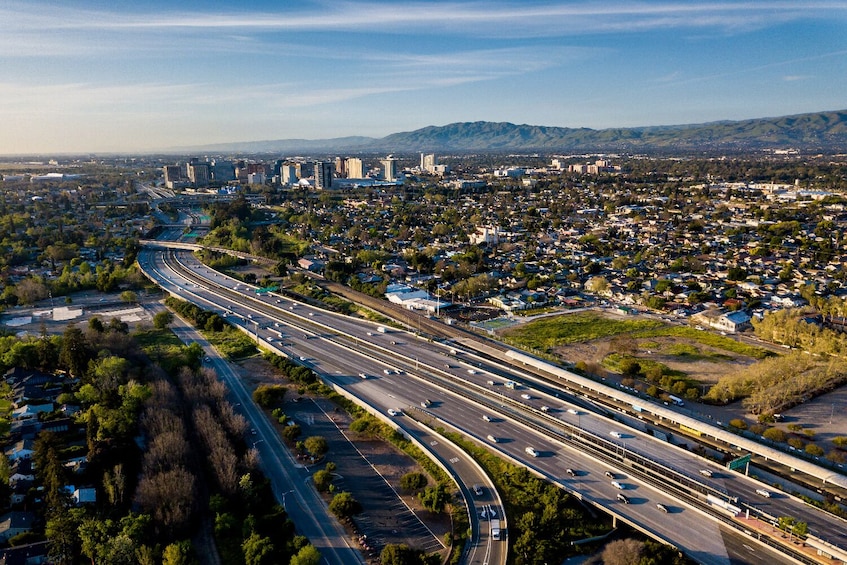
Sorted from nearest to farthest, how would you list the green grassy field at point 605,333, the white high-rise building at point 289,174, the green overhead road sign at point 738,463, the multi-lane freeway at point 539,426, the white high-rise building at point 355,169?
the multi-lane freeway at point 539,426 < the green overhead road sign at point 738,463 < the green grassy field at point 605,333 < the white high-rise building at point 289,174 < the white high-rise building at point 355,169

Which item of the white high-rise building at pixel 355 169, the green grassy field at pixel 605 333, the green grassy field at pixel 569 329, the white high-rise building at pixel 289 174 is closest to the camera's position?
the green grassy field at pixel 605 333

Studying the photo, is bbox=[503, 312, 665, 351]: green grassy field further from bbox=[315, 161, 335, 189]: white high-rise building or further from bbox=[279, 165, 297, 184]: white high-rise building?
bbox=[279, 165, 297, 184]: white high-rise building

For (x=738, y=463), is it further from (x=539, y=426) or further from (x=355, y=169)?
(x=355, y=169)

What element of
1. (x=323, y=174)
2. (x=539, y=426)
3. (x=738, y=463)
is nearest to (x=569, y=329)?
(x=539, y=426)

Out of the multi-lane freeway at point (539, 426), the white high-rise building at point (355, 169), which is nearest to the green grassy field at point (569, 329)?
the multi-lane freeway at point (539, 426)

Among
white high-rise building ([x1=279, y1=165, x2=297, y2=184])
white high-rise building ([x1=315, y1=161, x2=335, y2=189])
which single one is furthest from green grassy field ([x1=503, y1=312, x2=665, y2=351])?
white high-rise building ([x1=279, y1=165, x2=297, y2=184])

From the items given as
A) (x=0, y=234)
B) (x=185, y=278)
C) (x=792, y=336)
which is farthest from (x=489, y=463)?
(x=0, y=234)

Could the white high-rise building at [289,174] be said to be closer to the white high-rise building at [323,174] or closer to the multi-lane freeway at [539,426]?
the white high-rise building at [323,174]

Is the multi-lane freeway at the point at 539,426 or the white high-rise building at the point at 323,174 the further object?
the white high-rise building at the point at 323,174

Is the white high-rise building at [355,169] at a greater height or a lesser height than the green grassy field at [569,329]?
greater

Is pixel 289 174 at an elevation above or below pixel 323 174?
above
